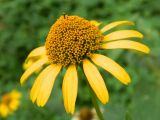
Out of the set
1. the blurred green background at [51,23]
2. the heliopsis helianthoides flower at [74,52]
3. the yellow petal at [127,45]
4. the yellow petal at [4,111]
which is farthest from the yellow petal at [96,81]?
the yellow petal at [4,111]

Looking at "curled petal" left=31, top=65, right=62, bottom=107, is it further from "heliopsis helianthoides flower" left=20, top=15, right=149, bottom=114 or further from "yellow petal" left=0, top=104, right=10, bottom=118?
"yellow petal" left=0, top=104, right=10, bottom=118

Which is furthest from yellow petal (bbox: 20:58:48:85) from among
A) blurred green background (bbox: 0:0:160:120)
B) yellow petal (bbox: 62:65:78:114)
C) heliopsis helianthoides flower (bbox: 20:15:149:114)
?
blurred green background (bbox: 0:0:160:120)

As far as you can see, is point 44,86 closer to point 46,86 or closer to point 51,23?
point 46,86

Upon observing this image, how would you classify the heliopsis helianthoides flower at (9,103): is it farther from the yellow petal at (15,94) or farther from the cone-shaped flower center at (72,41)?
the cone-shaped flower center at (72,41)

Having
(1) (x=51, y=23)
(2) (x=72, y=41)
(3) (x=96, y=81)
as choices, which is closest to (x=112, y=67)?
(3) (x=96, y=81)

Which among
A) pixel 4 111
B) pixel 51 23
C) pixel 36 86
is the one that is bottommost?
pixel 4 111

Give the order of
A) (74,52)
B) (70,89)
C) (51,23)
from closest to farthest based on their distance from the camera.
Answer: (70,89)
(74,52)
(51,23)
